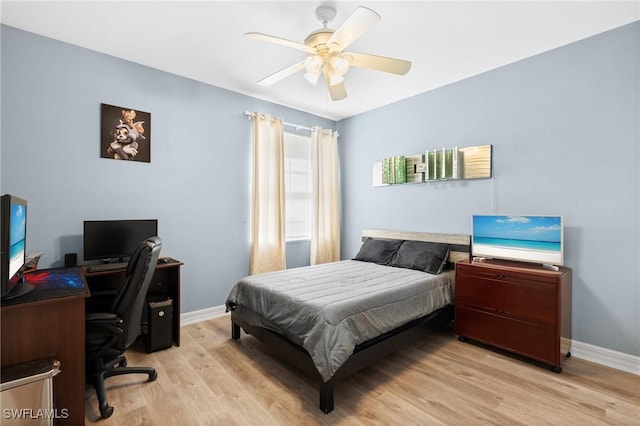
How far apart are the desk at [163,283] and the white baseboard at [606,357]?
3.67 metres

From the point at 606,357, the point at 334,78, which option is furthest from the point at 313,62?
the point at 606,357

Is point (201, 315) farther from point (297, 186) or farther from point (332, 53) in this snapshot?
point (332, 53)

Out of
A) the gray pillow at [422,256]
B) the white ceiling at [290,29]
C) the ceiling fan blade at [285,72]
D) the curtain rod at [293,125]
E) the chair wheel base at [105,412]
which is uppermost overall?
the white ceiling at [290,29]

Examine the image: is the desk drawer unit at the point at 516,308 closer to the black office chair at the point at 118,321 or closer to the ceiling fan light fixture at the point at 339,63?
the ceiling fan light fixture at the point at 339,63

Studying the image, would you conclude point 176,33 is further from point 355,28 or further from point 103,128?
point 355,28

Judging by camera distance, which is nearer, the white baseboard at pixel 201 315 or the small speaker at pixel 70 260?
the small speaker at pixel 70 260

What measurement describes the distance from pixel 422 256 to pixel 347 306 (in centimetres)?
157

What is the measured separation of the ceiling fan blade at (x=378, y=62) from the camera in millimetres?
2217

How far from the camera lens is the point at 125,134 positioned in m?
3.00

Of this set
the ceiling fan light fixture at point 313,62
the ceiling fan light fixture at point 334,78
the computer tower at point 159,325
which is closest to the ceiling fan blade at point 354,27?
the ceiling fan light fixture at point 313,62

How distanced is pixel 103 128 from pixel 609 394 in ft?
15.4

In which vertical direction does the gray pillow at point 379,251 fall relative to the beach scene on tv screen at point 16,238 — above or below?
below

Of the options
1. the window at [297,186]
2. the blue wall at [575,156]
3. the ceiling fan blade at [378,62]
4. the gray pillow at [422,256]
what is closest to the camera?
the ceiling fan blade at [378,62]

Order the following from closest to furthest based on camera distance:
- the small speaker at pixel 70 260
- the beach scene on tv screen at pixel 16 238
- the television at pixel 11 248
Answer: the television at pixel 11 248
the beach scene on tv screen at pixel 16 238
the small speaker at pixel 70 260
